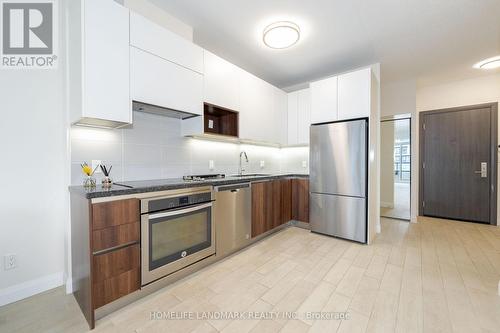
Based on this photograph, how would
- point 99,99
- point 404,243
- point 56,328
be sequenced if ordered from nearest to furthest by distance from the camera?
point 56,328
point 99,99
point 404,243

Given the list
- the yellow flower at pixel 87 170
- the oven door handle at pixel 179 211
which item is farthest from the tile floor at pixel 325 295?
the yellow flower at pixel 87 170

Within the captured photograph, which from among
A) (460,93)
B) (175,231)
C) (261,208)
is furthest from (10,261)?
(460,93)

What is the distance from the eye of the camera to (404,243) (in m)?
3.07

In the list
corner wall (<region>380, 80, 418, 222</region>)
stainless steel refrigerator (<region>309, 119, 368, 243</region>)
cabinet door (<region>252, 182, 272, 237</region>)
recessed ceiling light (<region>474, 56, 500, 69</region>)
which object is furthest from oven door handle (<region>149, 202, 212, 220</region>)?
recessed ceiling light (<region>474, 56, 500, 69</region>)

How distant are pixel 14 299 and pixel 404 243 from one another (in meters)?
4.31

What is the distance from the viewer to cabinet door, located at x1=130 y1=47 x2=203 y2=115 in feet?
6.35

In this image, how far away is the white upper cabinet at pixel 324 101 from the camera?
321 cm

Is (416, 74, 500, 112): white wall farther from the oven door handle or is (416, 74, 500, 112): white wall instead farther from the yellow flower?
the yellow flower

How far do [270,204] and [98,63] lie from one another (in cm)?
254

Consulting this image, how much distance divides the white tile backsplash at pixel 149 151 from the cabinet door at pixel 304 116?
1.21 m

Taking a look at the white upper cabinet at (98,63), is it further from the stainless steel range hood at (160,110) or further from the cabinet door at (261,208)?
the cabinet door at (261,208)

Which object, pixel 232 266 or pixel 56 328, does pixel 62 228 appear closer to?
pixel 56 328

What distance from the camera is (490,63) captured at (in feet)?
11.3

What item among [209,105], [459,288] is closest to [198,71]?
[209,105]
